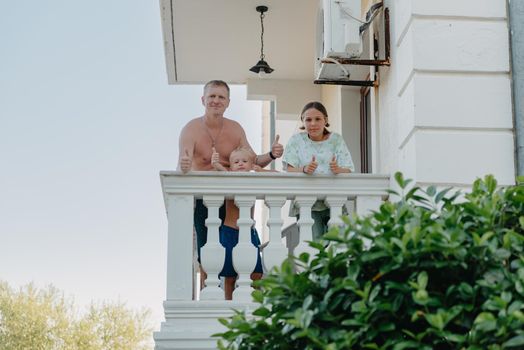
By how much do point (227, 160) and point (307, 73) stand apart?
18.9 ft

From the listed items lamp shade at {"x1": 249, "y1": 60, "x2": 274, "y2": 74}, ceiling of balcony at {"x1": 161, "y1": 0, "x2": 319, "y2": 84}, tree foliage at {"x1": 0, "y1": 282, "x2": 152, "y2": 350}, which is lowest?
tree foliage at {"x1": 0, "y1": 282, "x2": 152, "y2": 350}

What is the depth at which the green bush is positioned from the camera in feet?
14.0

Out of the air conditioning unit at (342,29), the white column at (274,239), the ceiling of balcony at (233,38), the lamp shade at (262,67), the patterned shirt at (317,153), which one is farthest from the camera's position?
the lamp shade at (262,67)

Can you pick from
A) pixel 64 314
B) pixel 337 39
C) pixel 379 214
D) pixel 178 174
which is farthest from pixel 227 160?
pixel 64 314

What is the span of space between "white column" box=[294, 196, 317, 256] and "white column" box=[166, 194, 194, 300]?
77 cm

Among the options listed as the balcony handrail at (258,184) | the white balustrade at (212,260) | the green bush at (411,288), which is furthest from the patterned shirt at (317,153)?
the green bush at (411,288)

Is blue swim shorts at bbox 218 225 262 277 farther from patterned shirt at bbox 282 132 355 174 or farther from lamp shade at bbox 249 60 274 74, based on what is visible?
lamp shade at bbox 249 60 274 74

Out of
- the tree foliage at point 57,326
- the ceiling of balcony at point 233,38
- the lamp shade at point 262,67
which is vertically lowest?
the tree foliage at point 57,326

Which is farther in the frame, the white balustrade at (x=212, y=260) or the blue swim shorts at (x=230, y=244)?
the blue swim shorts at (x=230, y=244)

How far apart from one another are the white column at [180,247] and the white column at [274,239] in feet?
1.80

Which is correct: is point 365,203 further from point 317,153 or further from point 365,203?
point 317,153

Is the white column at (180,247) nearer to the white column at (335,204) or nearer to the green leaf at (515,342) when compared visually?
the white column at (335,204)

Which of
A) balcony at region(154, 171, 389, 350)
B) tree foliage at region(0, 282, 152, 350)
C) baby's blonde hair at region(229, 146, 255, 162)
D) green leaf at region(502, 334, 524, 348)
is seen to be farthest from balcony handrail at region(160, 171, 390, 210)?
tree foliage at region(0, 282, 152, 350)

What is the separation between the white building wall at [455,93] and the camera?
7.43 meters
